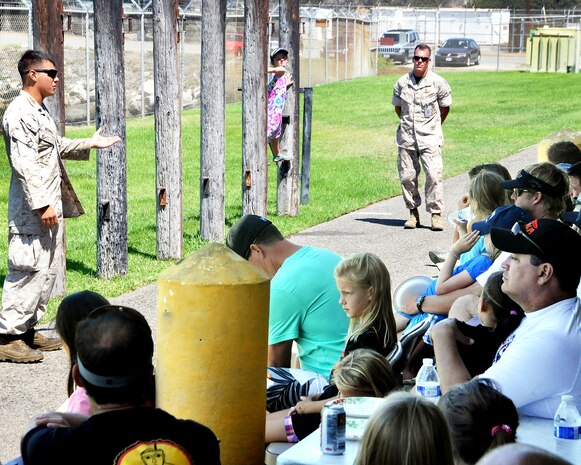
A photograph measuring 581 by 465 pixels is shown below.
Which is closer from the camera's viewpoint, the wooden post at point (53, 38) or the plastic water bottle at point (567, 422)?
the plastic water bottle at point (567, 422)

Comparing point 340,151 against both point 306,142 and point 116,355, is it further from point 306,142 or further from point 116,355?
point 116,355

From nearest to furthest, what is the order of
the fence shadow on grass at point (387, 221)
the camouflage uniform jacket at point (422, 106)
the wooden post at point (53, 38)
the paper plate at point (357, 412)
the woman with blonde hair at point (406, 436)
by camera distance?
the woman with blonde hair at point (406, 436) < the paper plate at point (357, 412) < the wooden post at point (53, 38) < the camouflage uniform jacket at point (422, 106) < the fence shadow on grass at point (387, 221)

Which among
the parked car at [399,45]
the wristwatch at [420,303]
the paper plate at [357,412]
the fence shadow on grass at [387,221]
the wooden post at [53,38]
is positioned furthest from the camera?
the parked car at [399,45]

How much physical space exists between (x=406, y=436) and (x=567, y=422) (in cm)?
119

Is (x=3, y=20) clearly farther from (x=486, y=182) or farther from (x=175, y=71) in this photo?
(x=486, y=182)

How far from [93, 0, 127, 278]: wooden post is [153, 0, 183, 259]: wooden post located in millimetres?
861

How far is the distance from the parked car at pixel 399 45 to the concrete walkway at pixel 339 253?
31668 millimetres

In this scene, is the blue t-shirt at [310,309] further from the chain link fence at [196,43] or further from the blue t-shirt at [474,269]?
the chain link fence at [196,43]

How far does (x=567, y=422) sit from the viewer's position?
14.3ft

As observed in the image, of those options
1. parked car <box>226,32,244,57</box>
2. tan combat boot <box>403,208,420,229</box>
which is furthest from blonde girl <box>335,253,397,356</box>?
parked car <box>226,32,244,57</box>

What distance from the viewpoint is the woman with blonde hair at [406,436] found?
340 centimetres

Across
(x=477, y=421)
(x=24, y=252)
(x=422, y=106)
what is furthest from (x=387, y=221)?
(x=477, y=421)

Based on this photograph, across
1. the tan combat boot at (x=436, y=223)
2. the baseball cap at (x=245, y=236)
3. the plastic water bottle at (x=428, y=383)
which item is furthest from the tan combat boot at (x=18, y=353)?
the tan combat boot at (x=436, y=223)

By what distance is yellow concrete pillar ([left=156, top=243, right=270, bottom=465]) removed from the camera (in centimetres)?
494
